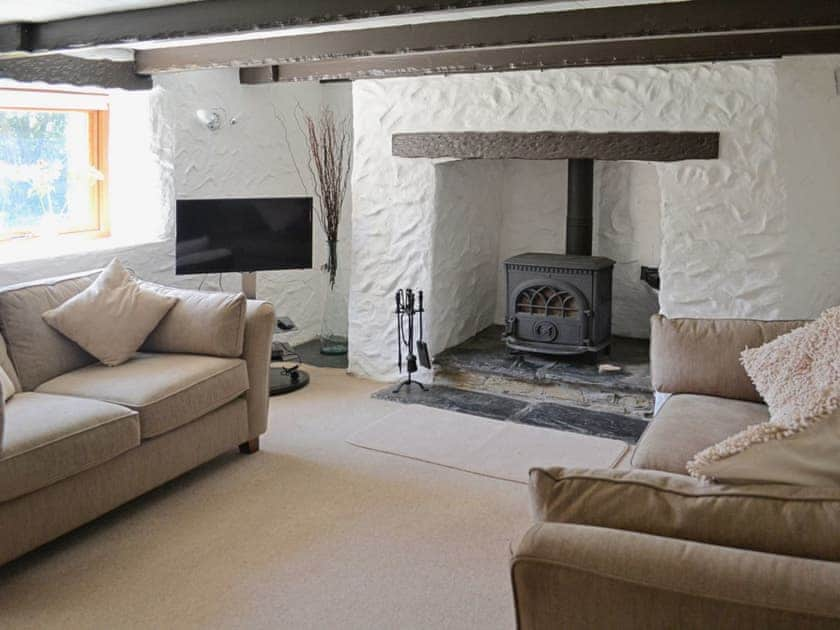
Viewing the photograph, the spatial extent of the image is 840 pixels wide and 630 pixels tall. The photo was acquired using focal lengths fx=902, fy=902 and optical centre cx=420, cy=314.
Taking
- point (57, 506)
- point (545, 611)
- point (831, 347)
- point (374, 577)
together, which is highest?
point (831, 347)

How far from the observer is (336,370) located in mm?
5551

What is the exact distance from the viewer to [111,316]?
147 inches

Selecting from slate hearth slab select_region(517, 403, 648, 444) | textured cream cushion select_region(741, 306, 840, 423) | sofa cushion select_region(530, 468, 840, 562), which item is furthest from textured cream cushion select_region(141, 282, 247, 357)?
sofa cushion select_region(530, 468, 840, 562)

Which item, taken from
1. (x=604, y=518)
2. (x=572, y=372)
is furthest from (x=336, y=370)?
(x=604, y=518)

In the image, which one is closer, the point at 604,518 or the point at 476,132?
the point at 604,518

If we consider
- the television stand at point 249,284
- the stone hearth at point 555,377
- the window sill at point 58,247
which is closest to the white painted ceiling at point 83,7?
the window sill at point 58,247

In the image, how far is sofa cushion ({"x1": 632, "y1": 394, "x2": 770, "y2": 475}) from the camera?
2752 millimetres

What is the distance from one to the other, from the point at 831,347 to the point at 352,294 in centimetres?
320

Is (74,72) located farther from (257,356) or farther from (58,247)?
(257,356)

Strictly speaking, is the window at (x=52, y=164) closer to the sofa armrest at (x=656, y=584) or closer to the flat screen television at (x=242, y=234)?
the flat screen television at (x=242, y=234)

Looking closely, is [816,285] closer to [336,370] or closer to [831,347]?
[831,347]

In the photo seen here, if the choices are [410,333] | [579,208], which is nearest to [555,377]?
[410,333]

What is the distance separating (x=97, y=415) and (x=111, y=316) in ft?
2.25

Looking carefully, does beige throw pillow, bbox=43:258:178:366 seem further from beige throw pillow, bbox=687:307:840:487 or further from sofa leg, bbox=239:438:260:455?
beige throw pillow, bbox=687:307:840:487
